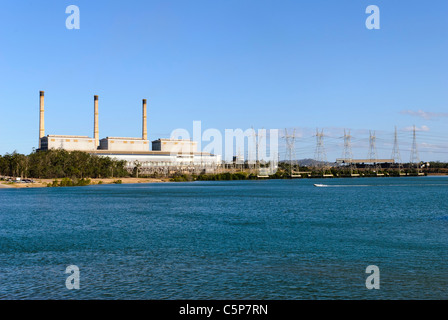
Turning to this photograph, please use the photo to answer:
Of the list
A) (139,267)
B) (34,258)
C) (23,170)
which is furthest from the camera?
(23,170)

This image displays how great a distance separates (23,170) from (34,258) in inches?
5947

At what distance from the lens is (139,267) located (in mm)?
27719

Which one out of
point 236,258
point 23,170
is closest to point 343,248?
point 236,258

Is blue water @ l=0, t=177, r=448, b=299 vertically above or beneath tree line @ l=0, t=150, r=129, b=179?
beneath

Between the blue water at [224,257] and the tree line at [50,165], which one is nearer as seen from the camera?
the blue water at [224,257]

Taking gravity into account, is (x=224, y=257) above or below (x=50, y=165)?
below

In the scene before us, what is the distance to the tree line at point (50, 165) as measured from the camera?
167875 mm

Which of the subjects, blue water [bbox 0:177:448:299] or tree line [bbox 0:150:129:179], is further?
tree line [bbox 0:150:129:179]

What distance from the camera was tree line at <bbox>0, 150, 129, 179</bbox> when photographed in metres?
168

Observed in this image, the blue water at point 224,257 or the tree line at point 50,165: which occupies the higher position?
the tree line at point 50,165

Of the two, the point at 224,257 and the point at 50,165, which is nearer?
the point at 224,257

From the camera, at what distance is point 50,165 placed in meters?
170
